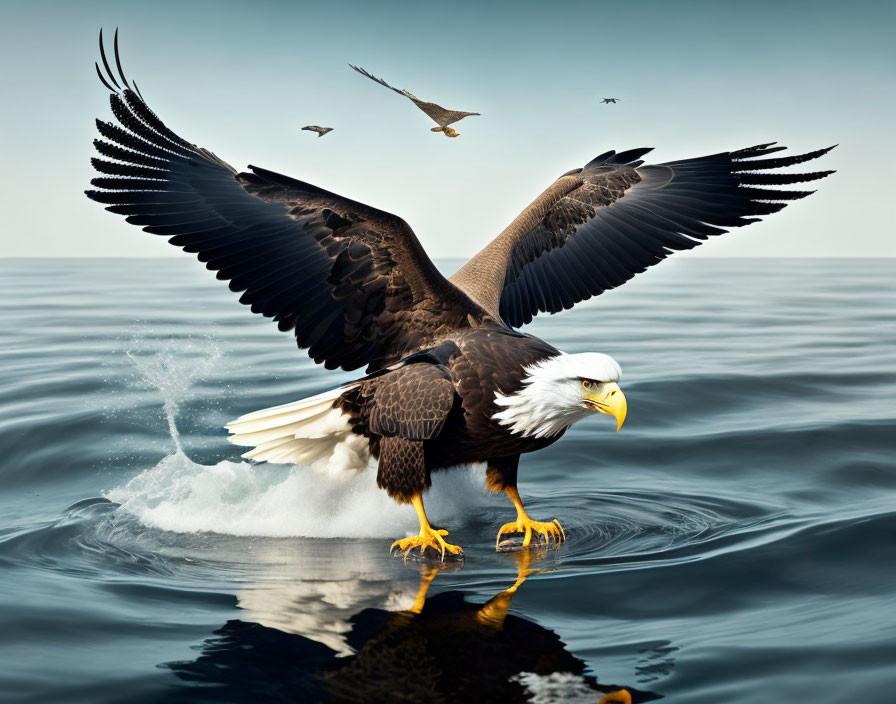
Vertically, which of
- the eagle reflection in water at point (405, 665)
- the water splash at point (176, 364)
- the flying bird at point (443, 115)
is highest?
the flying bird at point (443, 115)

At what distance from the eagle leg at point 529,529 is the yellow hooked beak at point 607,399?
66 centimetres

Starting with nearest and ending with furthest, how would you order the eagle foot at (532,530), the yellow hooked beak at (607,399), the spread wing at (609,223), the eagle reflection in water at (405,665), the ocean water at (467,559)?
the eagle reflection in water at (405,665)
the ocean water at (467,559)
the yellow hooked beak at (607,399)
the eagle foot at (532,530)
the spread wing at (609,223)

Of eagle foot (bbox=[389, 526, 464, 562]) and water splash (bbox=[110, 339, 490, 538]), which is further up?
water splash (bbox=[110, 339, 490, 538])

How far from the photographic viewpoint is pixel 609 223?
6.61 meters

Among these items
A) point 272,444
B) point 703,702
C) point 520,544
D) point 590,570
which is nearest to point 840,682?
point 703,702

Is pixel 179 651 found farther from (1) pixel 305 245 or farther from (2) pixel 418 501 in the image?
(1) pixel 305 245

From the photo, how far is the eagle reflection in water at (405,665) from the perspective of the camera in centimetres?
286

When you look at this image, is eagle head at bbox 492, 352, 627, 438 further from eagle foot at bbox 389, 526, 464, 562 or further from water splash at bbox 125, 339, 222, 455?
water splash at bbox 125, 339, 222, 455

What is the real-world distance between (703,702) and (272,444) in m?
2.94

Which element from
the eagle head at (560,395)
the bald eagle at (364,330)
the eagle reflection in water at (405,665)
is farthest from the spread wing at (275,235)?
the eagle reflection in water at (405,665)

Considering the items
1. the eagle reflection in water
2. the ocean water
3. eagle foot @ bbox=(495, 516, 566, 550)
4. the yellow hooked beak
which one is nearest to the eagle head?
the yellow hooked beak

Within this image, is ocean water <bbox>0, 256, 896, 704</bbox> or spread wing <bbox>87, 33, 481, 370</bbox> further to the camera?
spread wing <bbox>87, 33, 481, 370</bbox>

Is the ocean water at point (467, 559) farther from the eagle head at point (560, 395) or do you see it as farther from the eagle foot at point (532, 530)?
the eagle head at point (560, 395)

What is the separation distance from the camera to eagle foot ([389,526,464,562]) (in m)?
4.48
